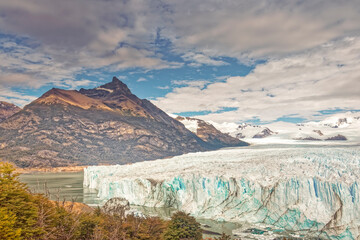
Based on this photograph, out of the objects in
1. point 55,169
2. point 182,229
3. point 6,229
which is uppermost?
point 6,229

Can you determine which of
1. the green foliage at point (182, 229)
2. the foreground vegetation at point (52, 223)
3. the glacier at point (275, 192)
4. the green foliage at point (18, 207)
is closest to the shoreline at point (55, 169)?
the glacier at point (275, 192)

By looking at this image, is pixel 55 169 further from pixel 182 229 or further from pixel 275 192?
pixel 182 229

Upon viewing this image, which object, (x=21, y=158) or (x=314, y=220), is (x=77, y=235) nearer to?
(x=314, y=220)

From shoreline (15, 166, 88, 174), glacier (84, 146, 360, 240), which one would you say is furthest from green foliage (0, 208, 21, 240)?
shoreline (15, 166, 88, 174)

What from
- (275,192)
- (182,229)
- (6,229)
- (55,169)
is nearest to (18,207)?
(6,229)

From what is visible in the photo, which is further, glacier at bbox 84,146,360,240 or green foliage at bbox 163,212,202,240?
glacier at bbox 84,146,360,240

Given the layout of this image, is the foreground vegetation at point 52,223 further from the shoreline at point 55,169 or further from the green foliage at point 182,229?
the shoreline at point 55,169

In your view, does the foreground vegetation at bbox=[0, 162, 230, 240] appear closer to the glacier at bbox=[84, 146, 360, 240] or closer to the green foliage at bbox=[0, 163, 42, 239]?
the green foliage at bbox=[0, 163, 42, 239]
